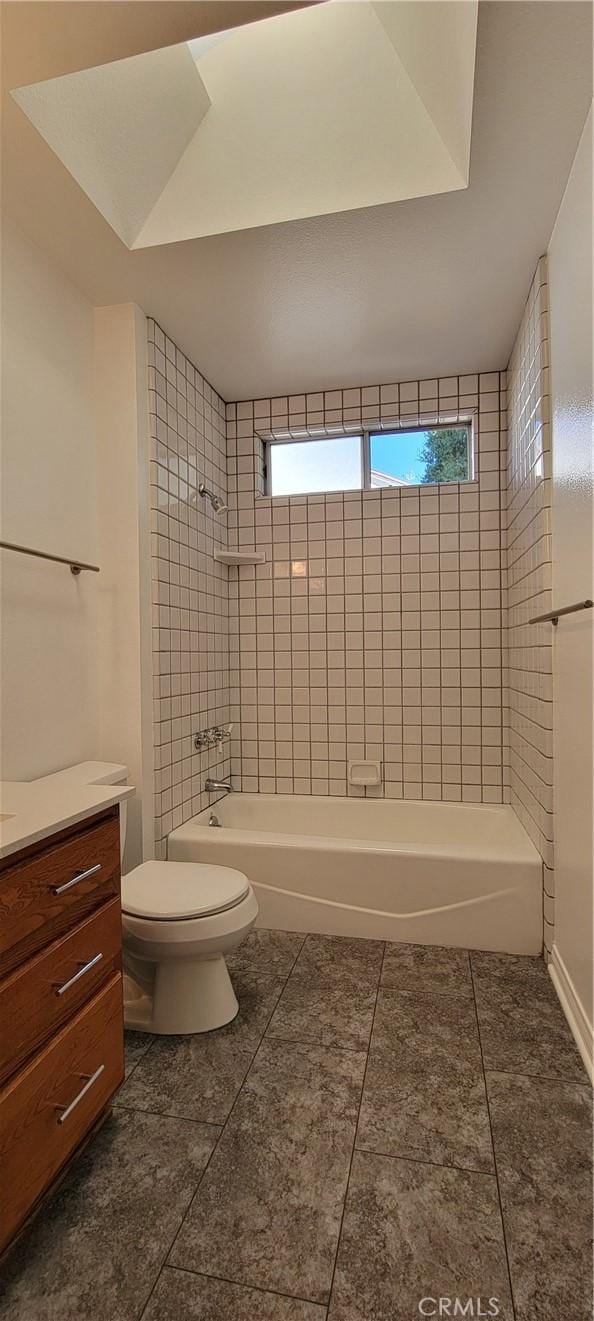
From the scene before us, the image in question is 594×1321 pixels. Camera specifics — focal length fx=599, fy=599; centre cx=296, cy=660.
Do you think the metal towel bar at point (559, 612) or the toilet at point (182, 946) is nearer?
the metal towel bar at point (559, 612)

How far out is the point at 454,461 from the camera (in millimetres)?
3061

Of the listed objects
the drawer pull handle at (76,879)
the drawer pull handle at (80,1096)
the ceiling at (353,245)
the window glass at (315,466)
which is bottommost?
the drawer pull handle at (80,1096)

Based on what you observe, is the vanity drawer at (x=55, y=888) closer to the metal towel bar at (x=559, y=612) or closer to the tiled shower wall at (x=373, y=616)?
the metal towel bar at (x=559, y=612)

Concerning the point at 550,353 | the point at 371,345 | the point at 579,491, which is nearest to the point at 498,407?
the point at 371,345

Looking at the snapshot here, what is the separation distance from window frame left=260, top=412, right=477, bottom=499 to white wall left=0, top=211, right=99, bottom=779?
3.96 ft

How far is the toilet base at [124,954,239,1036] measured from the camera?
5.81 ft

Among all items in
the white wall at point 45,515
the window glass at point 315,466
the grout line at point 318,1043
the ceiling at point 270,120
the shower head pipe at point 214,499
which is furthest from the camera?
the window glass at point 315,466

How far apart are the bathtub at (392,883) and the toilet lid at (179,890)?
1.66 ft

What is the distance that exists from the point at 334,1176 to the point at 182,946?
65cm

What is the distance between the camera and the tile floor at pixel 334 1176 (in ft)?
3.43

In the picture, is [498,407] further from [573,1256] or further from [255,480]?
[573,1256]

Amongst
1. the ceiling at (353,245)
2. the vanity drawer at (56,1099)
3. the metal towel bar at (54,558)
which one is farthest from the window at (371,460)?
the vanity drawer at (56,1099)

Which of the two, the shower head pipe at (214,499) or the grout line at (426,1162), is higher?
the shower head pipe at (214,499)

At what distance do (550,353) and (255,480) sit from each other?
1.65 metres
